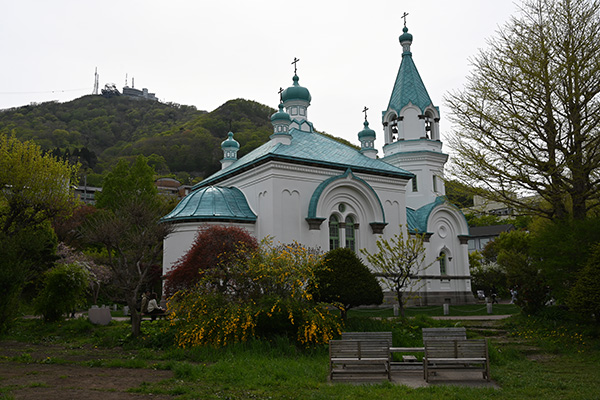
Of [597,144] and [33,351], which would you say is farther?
[597,144]

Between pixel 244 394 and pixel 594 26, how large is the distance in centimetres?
1491

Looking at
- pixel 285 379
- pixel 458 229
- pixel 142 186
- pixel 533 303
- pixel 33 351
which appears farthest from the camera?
pixel 142 186

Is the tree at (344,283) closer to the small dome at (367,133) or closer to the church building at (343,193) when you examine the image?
the church building at (343,193)

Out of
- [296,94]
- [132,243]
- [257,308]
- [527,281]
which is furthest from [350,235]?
[257,308]

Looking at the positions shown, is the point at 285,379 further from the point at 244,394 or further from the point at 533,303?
the point at 533,303

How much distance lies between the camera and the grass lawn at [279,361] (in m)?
7.69

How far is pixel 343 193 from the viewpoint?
2477 centimetres

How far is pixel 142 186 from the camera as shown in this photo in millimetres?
39469

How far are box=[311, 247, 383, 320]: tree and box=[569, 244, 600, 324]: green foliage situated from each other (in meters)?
Result: 5.24

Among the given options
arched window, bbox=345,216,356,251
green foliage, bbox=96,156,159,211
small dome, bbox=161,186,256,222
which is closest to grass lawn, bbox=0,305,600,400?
small dome, bbox=161,186,256,222

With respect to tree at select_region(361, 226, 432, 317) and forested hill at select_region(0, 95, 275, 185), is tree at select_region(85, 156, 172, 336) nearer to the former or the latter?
tree at select_region(361, 226, 432, 317)

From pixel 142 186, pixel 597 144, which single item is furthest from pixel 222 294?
pixel 142 186

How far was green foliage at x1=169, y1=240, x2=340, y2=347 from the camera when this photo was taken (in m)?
11.5

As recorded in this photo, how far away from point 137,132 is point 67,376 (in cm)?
9190
